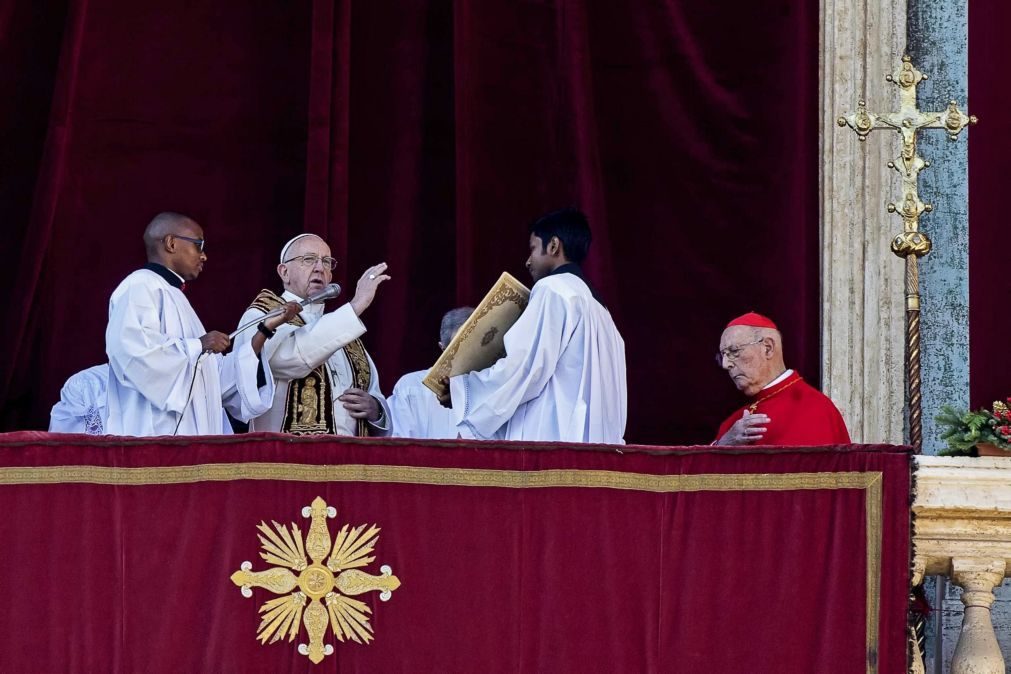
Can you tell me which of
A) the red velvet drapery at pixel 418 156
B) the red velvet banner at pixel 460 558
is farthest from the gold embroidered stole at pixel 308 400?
the red velvet banner at pixel 460 558

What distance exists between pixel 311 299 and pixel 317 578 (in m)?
1.72

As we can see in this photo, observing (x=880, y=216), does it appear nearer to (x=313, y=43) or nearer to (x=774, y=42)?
(x=774, y=42)

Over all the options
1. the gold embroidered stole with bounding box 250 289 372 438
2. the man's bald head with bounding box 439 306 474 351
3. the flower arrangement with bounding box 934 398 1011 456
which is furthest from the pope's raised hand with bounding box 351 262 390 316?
the flower arrangement with bounding box 934 398 1011 456

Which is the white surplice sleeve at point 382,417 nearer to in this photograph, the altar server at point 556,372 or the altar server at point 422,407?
the altar server at point 422,407

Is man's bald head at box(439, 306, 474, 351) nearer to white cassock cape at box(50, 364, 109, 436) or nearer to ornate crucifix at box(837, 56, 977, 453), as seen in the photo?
white cassock cape at box(50, 364, 109, 436)

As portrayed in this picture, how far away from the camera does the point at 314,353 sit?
7.03 metres

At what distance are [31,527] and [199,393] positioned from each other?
1.36 meters

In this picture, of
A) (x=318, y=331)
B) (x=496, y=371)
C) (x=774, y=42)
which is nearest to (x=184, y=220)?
(x=318, y=331)

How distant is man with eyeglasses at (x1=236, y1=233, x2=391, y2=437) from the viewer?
23.3 ft

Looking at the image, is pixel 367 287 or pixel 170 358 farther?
pixel 367 287

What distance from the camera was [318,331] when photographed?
23.0ft

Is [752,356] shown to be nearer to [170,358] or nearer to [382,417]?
[382,417]

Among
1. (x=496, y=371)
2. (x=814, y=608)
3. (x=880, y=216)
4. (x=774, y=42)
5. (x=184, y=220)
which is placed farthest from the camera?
(x=774, y=42)

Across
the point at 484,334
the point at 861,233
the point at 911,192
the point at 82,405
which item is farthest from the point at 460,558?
the point at 861,233
